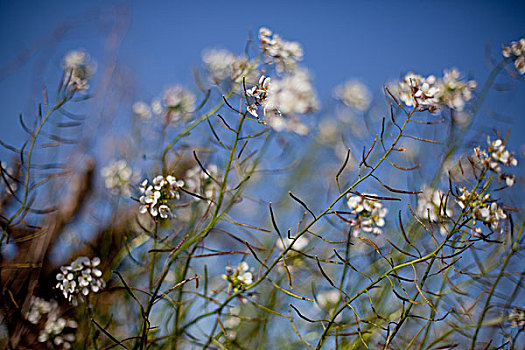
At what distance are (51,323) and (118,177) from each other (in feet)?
1.26

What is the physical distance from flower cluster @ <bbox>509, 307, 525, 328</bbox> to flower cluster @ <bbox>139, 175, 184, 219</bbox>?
0.62 meters

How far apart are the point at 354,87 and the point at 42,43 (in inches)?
46.4

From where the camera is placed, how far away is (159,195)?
0.69 meters

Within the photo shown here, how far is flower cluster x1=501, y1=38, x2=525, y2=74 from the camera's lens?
859 millimetres

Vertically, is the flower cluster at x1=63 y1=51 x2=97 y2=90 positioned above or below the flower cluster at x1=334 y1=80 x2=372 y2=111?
below

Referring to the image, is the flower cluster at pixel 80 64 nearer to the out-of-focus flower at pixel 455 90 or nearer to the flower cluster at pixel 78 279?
the flower cluster at pixel 78 279

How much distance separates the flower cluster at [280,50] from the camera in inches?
34.4

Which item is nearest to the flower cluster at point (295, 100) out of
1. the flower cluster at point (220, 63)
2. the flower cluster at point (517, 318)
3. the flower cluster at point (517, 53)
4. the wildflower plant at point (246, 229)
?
the wildflower plant at point (246, 229)

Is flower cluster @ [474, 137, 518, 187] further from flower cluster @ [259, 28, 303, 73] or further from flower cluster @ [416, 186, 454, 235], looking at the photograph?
flower cluster @ [259, 28, 303, 73]

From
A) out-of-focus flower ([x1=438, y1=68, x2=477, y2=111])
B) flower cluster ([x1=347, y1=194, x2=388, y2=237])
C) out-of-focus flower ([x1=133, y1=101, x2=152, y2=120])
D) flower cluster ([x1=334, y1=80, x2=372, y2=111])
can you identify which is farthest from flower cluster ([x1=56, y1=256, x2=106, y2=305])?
flower cluster ([x1=334, y1=80, x2=372, y2=111])

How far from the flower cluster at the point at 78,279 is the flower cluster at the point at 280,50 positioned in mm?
512

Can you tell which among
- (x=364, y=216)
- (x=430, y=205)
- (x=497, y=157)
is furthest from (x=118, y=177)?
(x=497, y=157)

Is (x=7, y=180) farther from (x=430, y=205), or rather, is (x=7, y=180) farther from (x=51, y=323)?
(x=430, y=205)

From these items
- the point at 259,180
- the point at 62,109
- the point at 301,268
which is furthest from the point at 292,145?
the point at 62,109
